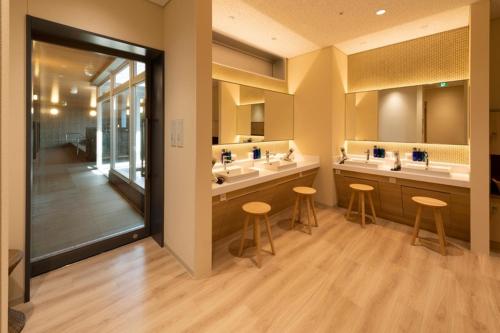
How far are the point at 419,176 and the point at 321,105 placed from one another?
6.14 feet

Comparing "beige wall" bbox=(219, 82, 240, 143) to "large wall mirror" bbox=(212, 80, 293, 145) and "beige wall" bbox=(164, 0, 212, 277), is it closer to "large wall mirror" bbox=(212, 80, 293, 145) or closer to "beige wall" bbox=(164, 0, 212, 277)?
"large wall mirror" bbox=(212, 80, 293, 145)

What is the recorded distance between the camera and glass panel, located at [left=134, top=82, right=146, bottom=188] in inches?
121

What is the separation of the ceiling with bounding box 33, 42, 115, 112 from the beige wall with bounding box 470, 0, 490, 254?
419 cm

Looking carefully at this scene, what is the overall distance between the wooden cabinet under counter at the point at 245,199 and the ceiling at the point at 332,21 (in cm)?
215

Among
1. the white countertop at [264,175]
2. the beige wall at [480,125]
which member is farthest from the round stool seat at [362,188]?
the beige wall at [480,125]

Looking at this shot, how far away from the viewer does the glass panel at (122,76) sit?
10.0ft

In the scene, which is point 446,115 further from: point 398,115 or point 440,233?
point 440,233

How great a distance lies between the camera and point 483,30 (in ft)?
8.64

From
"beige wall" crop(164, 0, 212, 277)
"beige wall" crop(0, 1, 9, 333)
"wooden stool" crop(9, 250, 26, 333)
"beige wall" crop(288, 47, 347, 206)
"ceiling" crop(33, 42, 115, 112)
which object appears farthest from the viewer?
"beige wall" crop(288, 47, 347, 206)

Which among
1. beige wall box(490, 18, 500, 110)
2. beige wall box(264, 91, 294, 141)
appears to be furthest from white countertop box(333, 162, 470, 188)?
beige wall box(264, 91, 294, 141)

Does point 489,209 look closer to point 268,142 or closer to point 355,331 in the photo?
point 355,331

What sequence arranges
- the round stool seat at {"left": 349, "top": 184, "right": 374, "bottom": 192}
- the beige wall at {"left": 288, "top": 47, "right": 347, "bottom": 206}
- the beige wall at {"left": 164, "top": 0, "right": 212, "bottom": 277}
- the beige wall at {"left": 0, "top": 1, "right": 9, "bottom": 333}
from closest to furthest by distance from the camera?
the beige wall at {"left": 0, "top": 1, "right": 9, "bottom": 333} → the beige wall at {"left": 164, "top": 0, "right": 212, "bottom": 277} → the round stool seat at {"left": 349, "top": 184, "right": 374, "bottom": 192} → the beige wall at {"left": 288, "top": 47, "right": 347, "bottom": 206}

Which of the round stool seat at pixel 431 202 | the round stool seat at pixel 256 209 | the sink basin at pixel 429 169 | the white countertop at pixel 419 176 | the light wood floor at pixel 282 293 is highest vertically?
the sink basin at pixel 429 169

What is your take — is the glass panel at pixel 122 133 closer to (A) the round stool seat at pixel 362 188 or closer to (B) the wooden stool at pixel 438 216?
(A) the round stool seat at pixel 362 188
